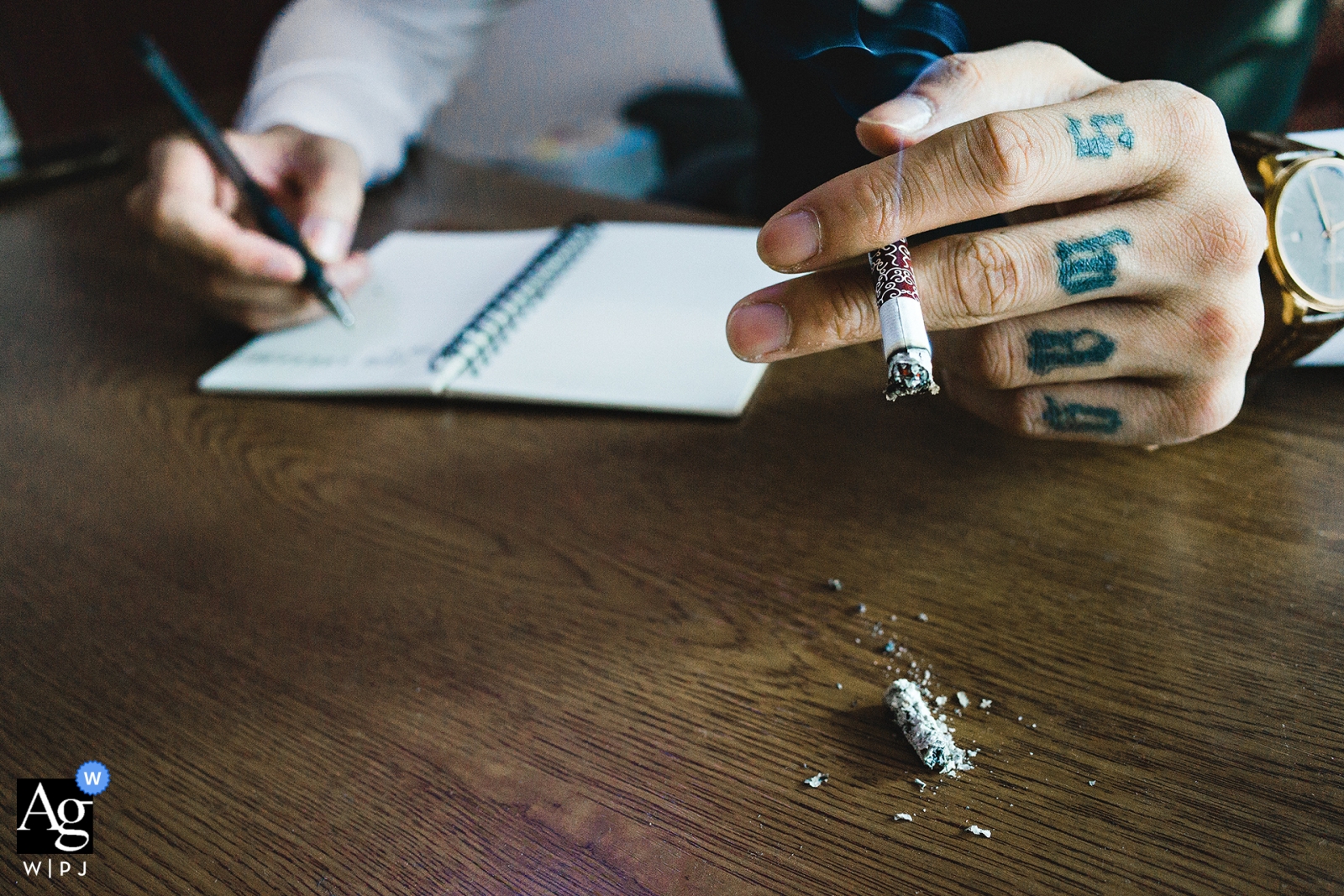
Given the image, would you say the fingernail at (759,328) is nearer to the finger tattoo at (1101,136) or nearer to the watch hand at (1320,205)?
the finger tattoo at (1101,136)

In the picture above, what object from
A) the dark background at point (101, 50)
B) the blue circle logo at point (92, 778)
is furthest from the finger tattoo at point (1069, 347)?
the dark background at point (101, 50)

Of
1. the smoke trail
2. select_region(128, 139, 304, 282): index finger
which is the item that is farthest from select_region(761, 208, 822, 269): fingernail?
select_region(128, 139, 304, 282): index finger

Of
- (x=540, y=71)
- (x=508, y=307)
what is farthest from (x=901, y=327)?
(x=540, y=71)

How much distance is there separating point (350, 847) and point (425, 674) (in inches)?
3.5

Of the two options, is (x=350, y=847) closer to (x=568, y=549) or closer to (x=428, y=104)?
(x=568, y=549)

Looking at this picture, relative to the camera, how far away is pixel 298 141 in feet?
2.84

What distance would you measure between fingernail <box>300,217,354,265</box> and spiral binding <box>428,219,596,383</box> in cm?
16

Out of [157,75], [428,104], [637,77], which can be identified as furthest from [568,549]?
[637,77]

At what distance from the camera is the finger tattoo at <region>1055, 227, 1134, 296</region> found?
1.27 feet

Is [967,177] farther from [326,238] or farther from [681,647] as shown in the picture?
[326,238]

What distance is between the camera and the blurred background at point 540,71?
7.09 feet

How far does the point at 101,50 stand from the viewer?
242cm

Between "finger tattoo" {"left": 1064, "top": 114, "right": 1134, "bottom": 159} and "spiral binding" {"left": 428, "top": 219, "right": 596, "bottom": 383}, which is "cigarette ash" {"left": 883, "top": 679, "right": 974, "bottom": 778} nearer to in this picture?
"finger tattoo" {"left": 1064, "top": 114, "right": 1134, "bottom": 159}

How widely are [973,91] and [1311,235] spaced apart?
0.71ft
